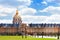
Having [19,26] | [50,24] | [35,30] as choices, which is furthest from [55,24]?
[19,26]

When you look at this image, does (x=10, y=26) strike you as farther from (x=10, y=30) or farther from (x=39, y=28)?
(x=39, y=28)

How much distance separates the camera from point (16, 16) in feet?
387

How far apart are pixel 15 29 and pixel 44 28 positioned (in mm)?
16104

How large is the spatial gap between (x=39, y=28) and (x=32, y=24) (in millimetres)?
5390

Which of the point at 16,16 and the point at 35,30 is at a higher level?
the point at 16,16

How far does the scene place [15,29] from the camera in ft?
412

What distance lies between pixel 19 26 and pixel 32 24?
1022cm

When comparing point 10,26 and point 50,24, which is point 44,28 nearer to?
point 50,24

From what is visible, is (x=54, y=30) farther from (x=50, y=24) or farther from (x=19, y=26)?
(x=19, y=26)

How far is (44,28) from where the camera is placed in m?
128

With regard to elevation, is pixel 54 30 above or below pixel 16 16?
below

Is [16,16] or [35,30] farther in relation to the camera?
[35,30]

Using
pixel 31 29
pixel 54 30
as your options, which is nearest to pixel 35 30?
pixel 31 29

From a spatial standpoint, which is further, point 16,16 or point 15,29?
point 15,29
